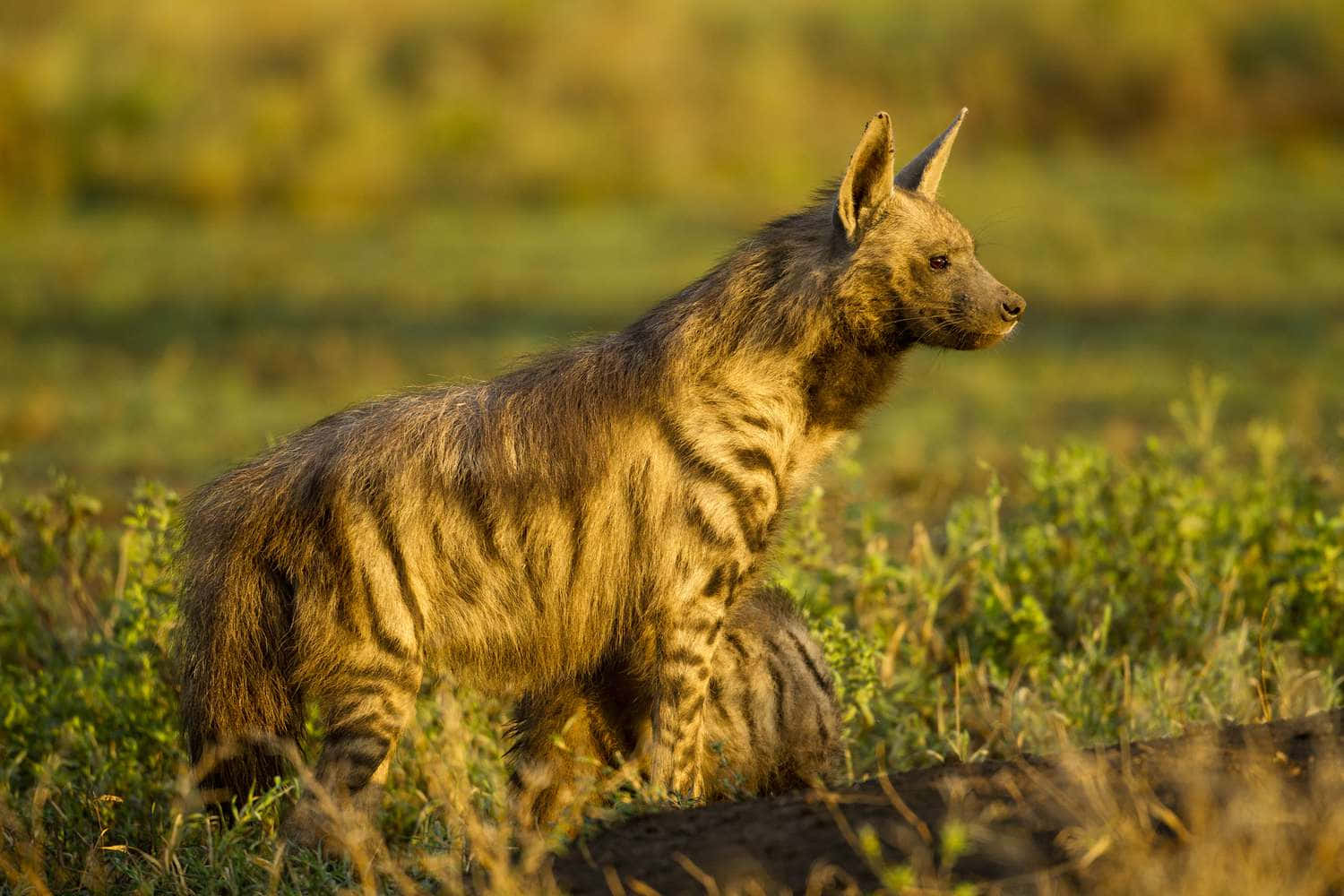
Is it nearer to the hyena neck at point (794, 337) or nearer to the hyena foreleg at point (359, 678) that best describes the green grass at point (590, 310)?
the hyena neck at point (794, 337)

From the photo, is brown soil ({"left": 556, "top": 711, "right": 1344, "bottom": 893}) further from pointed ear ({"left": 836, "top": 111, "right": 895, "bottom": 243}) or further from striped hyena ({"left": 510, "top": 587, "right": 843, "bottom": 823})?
pointed ear ({"left": 836, "top": 111, "right": 895, "bottom": 243})

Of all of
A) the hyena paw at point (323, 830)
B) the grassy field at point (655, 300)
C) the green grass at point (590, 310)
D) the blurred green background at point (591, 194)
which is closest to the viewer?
the hyena paw at point (323, 830)

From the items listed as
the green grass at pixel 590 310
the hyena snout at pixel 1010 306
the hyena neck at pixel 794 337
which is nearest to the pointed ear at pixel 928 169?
the hyena neck at pixel 794 337

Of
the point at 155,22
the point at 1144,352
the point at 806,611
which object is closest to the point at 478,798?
the point at 806,611

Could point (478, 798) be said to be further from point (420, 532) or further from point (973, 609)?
point (973, 609)

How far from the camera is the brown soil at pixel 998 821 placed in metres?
3.56

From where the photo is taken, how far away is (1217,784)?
12.3ft

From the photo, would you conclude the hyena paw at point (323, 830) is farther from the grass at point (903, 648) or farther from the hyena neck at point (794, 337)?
the hyena neck at point (794, 337)

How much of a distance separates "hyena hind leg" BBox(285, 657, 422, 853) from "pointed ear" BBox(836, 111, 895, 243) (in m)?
1.70

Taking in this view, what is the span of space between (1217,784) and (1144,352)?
9901 mm

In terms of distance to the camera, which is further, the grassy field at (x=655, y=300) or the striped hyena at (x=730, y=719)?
the grassy field at (x=655, y=300)

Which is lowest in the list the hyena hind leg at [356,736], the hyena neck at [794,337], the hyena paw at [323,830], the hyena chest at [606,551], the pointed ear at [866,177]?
the hyena paw at [323,830]

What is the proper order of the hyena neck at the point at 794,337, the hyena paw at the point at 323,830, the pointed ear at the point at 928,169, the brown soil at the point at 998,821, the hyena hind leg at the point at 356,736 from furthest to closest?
the pointed ear at the point at 928,169 < the hyena neck at the point at 794,337 < the hyena hind leg at the point at 356,736 < the hyena paw at the point at 323,830 < the brown soil at the point at 998,821

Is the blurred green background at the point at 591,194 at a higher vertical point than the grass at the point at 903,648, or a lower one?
higher
